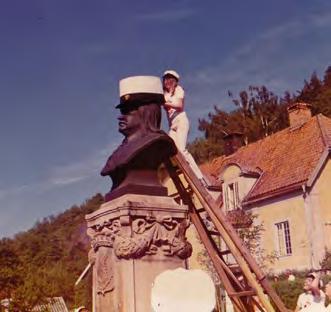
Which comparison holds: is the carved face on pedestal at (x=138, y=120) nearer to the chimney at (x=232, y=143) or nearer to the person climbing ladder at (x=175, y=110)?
the person climbing ladder at (x=175, y=110)

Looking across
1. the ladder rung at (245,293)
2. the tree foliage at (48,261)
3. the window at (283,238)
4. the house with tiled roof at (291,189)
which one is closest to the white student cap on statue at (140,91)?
the ladder rung at (245,293)

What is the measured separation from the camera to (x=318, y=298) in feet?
22.5

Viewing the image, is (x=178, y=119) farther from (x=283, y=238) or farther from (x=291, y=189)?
(x=283, y=238)

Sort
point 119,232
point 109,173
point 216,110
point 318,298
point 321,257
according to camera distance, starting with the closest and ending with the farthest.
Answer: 1. point 119,232
2. point 109,173
3. point 318,298
4. point 321,257
5. point 216,110

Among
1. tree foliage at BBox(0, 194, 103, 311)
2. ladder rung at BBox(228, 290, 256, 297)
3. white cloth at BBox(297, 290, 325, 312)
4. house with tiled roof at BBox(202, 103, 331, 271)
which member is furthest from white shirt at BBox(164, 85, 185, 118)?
house with tiled roof at BBox(202, 103, 331, 271)

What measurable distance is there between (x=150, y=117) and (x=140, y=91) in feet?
0.90

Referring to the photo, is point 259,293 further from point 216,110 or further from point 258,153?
point 216,110

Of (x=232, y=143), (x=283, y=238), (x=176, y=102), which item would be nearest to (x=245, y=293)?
(x=176, y=102)

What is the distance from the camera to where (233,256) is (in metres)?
6.01

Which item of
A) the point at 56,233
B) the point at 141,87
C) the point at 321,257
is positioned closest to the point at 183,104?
the point at 141,87

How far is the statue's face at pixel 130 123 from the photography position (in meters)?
6.08

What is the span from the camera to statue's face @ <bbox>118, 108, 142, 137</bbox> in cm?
608

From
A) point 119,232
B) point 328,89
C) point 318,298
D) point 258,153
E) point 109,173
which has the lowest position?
point 318,298

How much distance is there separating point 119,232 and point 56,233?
73290 millimetres
